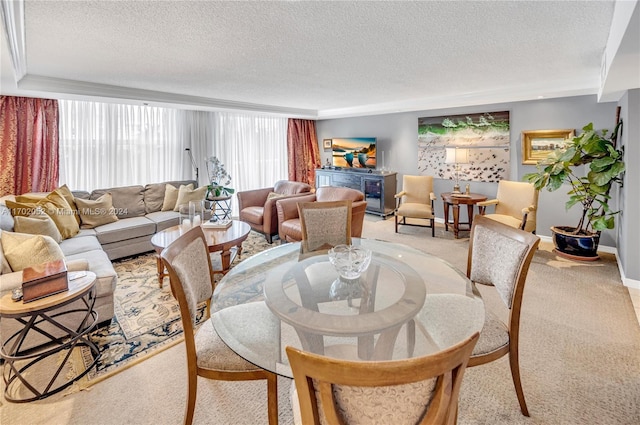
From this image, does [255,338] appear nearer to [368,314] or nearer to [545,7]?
[368,314]

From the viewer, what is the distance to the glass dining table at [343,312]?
139cm

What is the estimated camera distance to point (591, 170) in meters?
3.60

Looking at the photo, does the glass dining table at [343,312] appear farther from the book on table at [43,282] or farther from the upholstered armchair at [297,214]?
the upholstered armchair at [297,214]

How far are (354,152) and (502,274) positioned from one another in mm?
5585

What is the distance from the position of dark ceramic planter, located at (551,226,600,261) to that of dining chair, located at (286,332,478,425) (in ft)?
13.3

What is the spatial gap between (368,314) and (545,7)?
2.19m

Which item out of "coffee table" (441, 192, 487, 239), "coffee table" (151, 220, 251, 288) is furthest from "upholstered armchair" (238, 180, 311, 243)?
"coffee table" (441, 192, 487, 239)

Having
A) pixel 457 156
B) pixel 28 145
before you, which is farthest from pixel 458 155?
pixel 28 145

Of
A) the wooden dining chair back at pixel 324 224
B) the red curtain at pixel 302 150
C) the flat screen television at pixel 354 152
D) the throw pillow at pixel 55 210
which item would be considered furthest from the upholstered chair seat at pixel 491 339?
the red curtain at pixel 302 150

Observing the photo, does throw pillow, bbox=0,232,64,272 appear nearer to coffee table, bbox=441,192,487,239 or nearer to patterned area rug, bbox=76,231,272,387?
patterned area rug, bbox=76,231,272,387

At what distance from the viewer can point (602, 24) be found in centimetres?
221

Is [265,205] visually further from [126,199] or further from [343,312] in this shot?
[343,312]

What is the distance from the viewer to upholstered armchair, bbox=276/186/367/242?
3.99 meters

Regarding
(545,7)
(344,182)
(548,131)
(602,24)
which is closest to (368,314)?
(545,7)
